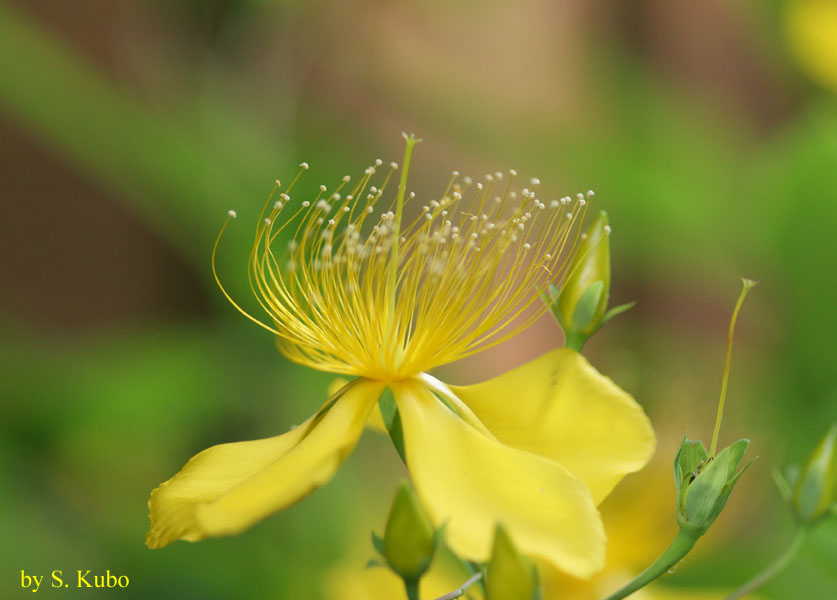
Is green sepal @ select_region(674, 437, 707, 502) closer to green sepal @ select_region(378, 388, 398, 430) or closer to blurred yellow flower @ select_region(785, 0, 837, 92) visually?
green sepal @ select_region(378, 388, 398, 430)

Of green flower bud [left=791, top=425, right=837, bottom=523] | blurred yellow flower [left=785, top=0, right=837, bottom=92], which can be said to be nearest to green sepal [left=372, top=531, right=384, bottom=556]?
green flower bud [left=791, top=425, right=837, bottom=523]

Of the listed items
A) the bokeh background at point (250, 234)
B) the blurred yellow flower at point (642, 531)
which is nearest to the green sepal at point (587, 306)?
the bokeh background at point (250, 234)

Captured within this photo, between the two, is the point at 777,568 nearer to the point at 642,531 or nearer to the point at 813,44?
the point at 642,531

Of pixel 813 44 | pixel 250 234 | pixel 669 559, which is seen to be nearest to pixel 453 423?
pixel 669 559

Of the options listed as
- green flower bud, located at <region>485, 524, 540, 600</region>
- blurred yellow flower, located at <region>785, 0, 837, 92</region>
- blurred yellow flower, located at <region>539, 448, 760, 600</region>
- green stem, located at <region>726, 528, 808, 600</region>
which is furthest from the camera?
blurred yellow flower, located at <region>785, 0, 837, 92</region>

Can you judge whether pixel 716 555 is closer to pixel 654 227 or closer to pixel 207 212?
pixel 654 227

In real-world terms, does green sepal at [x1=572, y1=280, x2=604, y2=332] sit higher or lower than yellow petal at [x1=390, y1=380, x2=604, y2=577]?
higher

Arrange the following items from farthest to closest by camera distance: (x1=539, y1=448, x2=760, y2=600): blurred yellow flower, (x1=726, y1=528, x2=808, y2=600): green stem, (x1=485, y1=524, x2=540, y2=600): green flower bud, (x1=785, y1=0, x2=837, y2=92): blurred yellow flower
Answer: (x1=785, y1=0, x2=837, y2=92): blurred yellow flower → (x1=539, y1=448, x2=760, y2=600): blurred yellow flower → (x1=726, y1=528, x2=808, y2=600): green stem → (x1=485, y1=524, x2=540, y2=600): green flower bud
